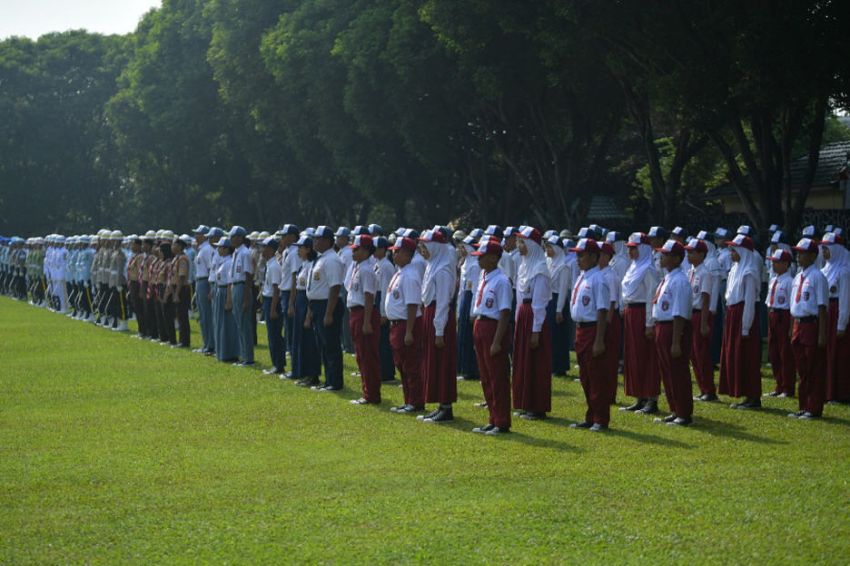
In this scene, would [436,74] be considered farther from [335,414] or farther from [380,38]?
[335,414]

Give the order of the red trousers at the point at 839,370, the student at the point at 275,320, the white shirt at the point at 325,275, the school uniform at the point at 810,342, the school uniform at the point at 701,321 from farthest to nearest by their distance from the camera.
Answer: the student at the point at 275,320, the white shirt at the point at 325,275, the red trousers at the point at 839,370, the school uniform at the point at 701,321, the school uniform at the point at 810,342

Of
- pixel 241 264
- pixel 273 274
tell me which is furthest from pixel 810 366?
pixel 241 264

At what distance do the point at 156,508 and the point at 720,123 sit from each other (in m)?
21.0

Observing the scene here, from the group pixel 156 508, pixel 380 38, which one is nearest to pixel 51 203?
pixel 380 38

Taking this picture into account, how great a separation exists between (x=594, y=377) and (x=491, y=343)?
119 cm

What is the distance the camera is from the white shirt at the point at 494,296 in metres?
14.3

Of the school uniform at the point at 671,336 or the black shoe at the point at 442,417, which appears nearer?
the school uniform at the point at 671,336

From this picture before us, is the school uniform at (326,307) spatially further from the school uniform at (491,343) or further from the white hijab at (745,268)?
the white hijab at (745,268)

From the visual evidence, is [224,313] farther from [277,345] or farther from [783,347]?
[783,347]

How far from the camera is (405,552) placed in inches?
353

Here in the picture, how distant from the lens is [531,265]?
1595cm

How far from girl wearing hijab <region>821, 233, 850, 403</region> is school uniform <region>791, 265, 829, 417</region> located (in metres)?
1.40

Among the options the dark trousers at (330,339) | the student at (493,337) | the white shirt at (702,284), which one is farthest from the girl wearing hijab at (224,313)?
the student at (493,337)

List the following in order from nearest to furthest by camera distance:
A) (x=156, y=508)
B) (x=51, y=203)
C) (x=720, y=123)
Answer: (x=156, y=508) → (x=720, y=123) → (x=51, y=203)
